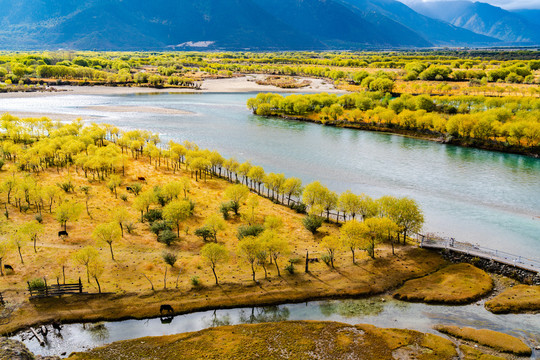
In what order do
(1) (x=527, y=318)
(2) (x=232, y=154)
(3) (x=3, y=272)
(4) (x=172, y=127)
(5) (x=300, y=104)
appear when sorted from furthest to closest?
(5) (x=300, y=104), (4) (x=172, y=127), (2) (x=232, y=154), (3) (x=3, y=272), (1) (x=527, y=318)

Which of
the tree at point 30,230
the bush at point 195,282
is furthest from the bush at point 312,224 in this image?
the tree at point 30,230

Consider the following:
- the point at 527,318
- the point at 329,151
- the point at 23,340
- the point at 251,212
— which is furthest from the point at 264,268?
the point at 329,151

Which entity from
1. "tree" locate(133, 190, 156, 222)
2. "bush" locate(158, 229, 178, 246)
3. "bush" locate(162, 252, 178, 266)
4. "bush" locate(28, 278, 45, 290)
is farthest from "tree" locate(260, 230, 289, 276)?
"bush" locate(28, 278, 45, 290)

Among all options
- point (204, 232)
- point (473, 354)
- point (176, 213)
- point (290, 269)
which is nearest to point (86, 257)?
point (176, 213)

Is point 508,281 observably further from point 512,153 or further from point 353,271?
point 512,153

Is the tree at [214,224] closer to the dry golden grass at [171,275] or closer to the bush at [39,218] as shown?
the dry golden grass at [171,275]

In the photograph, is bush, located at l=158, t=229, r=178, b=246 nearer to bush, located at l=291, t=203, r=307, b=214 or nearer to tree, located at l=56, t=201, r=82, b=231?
tree, located at l=56, t=201, r=82, b=231

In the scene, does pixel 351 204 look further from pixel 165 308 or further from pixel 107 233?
pixel 107 233
